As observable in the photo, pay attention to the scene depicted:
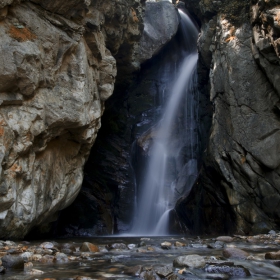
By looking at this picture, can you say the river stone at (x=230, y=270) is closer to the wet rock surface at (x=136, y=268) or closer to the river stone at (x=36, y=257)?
the wet rock surface at (x=136, y=268)

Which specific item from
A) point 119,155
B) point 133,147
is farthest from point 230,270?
point 133,147

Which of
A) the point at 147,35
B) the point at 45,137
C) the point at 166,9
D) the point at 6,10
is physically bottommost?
the point at 45,137

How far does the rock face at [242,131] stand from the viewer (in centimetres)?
1304

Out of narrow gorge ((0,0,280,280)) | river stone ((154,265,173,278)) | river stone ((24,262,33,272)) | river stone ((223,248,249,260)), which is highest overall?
narrow gorge ((0,0,280,280))

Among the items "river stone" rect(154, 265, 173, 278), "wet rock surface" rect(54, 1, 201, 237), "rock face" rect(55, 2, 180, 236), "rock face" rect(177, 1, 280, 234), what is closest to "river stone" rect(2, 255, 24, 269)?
"river stone" rect(154, 265, 173, 278)

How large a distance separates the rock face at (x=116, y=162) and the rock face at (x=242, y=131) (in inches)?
154

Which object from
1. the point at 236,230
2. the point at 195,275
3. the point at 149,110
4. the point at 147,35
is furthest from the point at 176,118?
the point at 195,275

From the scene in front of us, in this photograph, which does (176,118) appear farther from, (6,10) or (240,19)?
(6,10)

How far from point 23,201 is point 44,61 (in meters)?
4.21

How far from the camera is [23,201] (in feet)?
31.9

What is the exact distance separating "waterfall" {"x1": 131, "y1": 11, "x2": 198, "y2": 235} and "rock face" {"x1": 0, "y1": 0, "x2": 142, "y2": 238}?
583cm

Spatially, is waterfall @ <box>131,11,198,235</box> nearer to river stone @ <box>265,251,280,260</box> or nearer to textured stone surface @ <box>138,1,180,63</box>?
textured stone surface @ <box>138,1,180,63</box>

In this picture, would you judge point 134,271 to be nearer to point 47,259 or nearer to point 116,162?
point 47,259

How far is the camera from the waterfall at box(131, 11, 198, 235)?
59.5 feet
